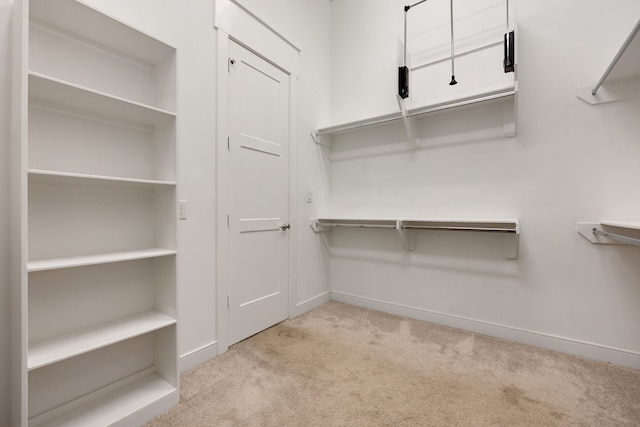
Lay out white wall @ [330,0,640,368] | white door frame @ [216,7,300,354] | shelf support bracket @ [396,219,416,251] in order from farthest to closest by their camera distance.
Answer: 1. shelf support bracket @ [396,219,416,251]
2. white door frame @ [216,7,300,354]
3. white wall @ [330,0,640,368]

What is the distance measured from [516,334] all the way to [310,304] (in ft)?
5.98

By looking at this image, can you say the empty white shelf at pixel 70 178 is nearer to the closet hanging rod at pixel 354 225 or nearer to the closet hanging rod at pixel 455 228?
the closet hanging rod at pixel 354 225

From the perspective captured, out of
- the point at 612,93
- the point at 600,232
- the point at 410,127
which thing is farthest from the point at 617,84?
the point at 410,127

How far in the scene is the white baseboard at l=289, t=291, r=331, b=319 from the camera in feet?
9.21

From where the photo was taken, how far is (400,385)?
1710 millimetres

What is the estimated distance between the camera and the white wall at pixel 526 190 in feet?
6.40

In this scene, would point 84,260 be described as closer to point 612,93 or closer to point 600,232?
point 600,232

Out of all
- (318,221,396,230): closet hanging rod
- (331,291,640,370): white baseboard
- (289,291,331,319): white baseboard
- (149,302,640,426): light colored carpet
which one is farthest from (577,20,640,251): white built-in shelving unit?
(289,291,331,319): white baseboard

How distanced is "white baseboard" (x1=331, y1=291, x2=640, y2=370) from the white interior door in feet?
3.49

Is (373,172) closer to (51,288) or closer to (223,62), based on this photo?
(223,62)

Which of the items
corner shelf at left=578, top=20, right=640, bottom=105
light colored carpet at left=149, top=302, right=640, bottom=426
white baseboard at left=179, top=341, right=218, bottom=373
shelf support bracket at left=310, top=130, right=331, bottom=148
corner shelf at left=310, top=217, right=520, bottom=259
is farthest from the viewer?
shelf support bracket at left=310, top=130, right=331, bottom=148

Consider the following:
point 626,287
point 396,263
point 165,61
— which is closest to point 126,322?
point 165,61

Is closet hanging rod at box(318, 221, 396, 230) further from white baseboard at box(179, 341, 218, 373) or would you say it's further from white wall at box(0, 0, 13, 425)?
white wall at box(0, 0, 13, 425)

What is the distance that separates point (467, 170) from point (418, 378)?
1.72m
